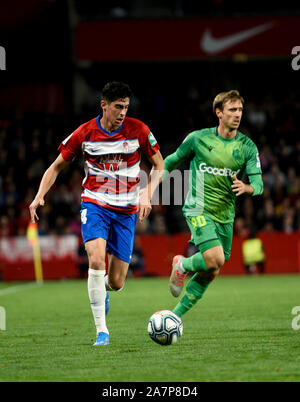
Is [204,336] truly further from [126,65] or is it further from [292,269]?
[126,65]

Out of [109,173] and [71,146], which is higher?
[71,146]

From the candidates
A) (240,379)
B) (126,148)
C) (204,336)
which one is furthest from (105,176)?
(240,379)

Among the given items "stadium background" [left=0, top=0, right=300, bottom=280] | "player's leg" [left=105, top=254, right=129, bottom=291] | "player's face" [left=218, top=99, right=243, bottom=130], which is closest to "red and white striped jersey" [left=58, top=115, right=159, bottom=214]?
"player's leg" [left=105, top=254, right=129, bottom=291]

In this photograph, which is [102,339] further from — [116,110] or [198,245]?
[116,110]

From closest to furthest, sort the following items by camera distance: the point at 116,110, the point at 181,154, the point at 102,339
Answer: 1. the point at 102,339
2. the point at 116,110
3. the point at 181,154

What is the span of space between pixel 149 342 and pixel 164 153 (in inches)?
642

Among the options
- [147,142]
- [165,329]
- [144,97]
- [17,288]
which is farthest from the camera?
[144,97]

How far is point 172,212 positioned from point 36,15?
730 centimetres

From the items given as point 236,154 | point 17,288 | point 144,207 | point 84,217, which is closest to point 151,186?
point 144,207

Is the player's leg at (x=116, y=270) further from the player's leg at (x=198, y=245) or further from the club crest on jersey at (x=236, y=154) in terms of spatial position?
the club crest on jersey at (x=236, y=154)

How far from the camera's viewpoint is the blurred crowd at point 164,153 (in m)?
19.4

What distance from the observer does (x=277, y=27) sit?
23.0 meters

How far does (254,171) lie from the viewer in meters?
7.57

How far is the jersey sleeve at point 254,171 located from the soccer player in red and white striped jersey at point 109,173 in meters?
0.87
